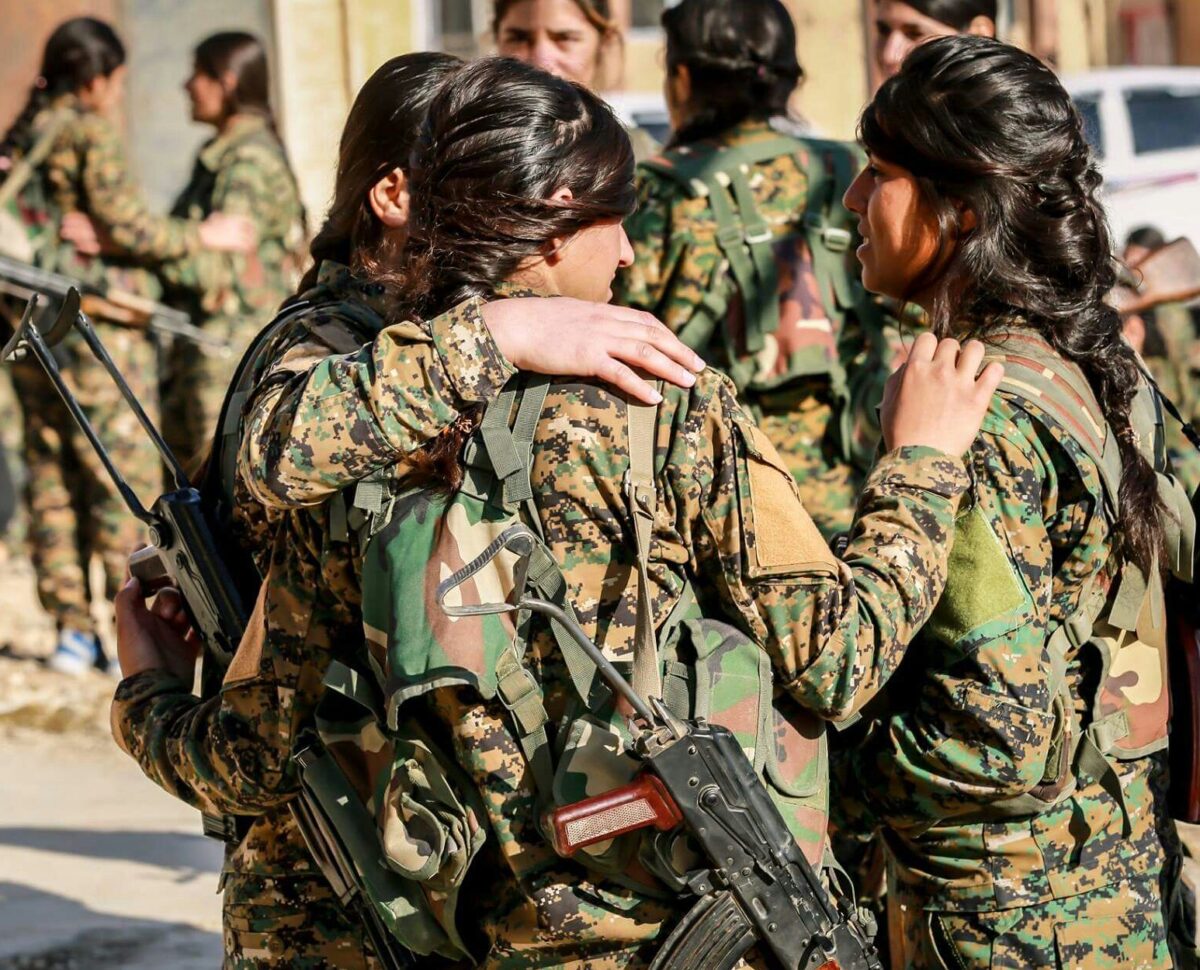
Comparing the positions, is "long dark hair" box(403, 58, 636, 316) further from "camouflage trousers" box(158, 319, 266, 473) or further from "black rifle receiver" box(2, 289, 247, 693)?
"camouflage trousers" box(158, 319, 266, 473)

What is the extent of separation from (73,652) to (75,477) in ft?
2.19

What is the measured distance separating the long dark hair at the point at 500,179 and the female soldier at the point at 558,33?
2461 millimetres

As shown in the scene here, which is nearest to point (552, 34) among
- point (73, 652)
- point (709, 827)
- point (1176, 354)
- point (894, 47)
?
point (894, 47)

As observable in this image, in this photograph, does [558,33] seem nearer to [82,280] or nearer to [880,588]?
[82,280]

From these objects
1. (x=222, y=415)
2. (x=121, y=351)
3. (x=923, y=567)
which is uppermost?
(x=222, y=415)

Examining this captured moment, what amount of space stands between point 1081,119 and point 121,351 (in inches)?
190

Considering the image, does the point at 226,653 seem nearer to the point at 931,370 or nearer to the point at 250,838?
the point at 250,838

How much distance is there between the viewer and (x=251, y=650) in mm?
2088

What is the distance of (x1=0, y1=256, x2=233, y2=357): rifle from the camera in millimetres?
6195

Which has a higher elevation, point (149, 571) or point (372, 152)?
point (372, 152)

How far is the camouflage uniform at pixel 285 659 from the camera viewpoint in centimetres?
185

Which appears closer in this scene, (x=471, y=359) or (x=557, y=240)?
(x=471, y=359)

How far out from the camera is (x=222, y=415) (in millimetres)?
2307

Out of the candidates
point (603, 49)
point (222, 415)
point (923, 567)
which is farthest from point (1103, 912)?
point (603, 49)
